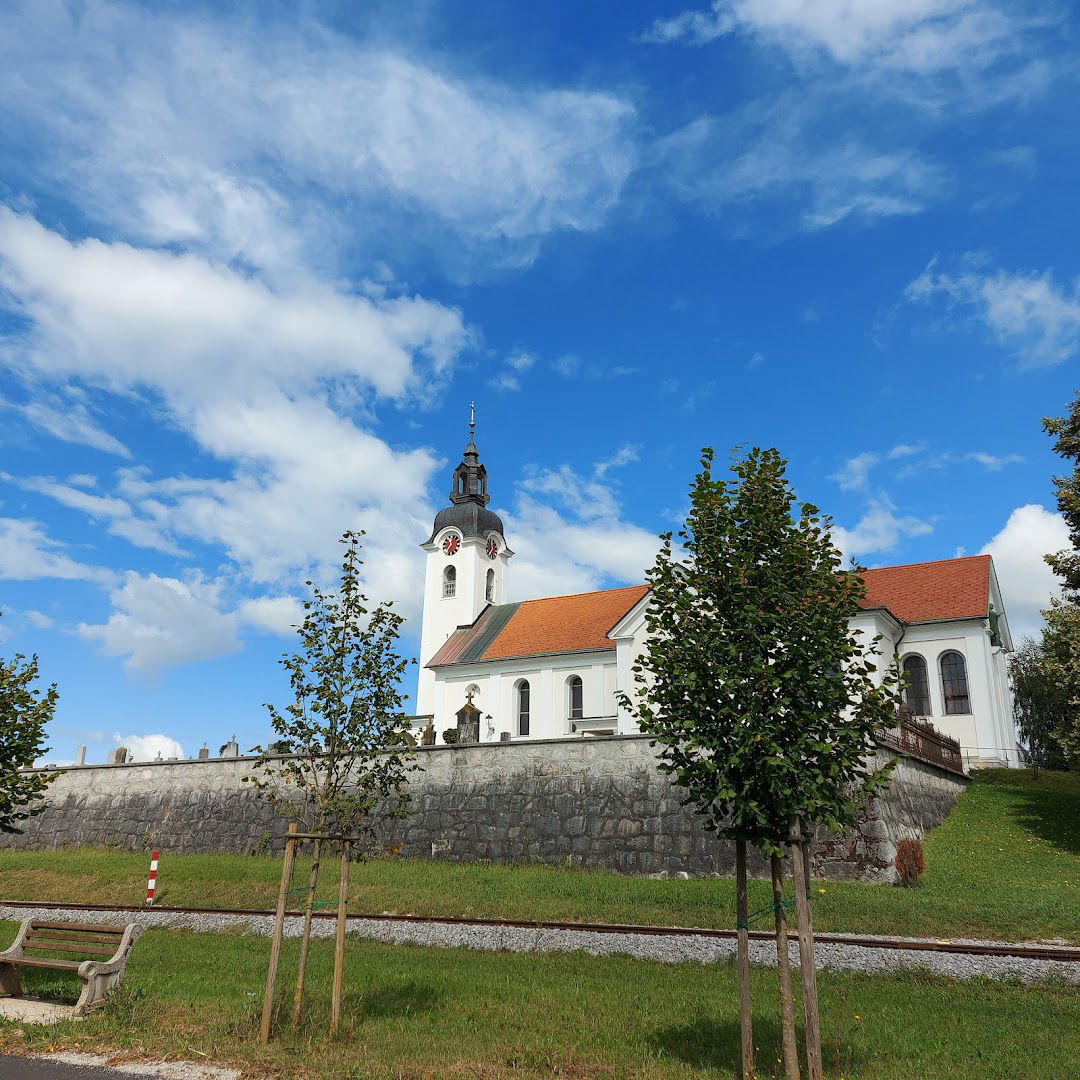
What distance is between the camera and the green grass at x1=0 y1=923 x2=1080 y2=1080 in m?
8.44

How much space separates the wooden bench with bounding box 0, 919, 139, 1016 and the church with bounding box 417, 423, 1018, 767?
1701 cm

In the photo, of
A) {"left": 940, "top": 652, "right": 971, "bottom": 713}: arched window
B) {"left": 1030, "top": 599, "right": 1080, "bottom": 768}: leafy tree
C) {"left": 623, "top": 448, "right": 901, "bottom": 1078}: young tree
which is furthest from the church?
{"left": 623, "top": 448, "right": 901, "bottom": 1078}: young tree

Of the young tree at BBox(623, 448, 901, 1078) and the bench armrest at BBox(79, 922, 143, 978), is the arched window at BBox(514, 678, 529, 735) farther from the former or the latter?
the young tree at BBox(623, 448, 901, 1078)

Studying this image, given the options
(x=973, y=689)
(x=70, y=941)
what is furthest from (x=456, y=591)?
(x=70, y=941)

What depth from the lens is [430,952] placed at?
14984mm

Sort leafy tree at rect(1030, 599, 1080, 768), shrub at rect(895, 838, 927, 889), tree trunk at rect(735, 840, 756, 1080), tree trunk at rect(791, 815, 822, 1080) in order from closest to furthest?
tree trunk at rect(791, 815, 822, 1080) < tree trunk at rect(735, 840, 756, 1080) < shrub at rect(895, 838, 927, 889) < leafy tree at rect(1030, 599, 1080, 768)

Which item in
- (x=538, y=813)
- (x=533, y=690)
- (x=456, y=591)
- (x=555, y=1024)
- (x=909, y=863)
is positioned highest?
(x=456, y=591)

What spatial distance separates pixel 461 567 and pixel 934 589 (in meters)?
26.2

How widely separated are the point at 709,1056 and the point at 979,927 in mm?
9459

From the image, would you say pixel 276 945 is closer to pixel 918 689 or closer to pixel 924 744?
pixel 924 744

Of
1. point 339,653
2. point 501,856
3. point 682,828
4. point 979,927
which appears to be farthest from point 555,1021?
point 501,856

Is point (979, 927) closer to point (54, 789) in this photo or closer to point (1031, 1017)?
point (1031, 1017)

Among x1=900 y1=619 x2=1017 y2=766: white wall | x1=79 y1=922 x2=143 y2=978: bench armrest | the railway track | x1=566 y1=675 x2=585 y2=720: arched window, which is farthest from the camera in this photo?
x1=566 y1=675 x2=585 y2=720: arched window

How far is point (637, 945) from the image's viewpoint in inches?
572
